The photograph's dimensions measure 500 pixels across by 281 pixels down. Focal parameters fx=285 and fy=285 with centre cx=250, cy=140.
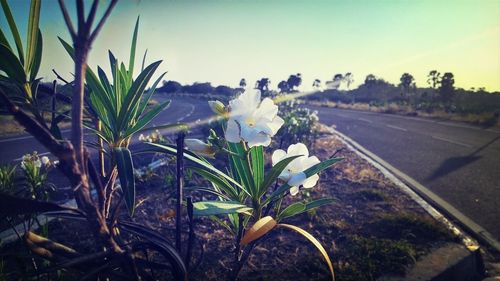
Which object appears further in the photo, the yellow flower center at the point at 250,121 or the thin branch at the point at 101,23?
the yellow flower center at the point at 250,121

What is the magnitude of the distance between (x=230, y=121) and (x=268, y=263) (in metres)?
1.26

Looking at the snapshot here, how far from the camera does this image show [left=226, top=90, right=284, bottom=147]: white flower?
968mm

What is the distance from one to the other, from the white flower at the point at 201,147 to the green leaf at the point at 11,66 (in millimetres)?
563

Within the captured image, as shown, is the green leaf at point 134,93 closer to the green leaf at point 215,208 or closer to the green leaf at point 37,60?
the green leaf at point 37,60

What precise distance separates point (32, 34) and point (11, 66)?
5.9 inches

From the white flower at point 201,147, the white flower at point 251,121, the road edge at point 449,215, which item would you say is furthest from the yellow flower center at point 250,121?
the road edge at point 449,215

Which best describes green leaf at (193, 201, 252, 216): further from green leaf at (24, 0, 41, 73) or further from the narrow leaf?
green leaf at (24, 0, 41, 73)

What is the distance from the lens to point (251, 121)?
3.34 feet

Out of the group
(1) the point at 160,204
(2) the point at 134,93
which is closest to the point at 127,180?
(2) the point at 134,93

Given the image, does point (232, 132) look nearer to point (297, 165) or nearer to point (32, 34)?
point (297, 165)

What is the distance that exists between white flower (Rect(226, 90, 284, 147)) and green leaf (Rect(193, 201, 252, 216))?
234mm

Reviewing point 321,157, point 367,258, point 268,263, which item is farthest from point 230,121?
point 321,157

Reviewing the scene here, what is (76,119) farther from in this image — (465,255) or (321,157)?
(321,157)

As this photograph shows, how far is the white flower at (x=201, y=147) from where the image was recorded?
1.07m
